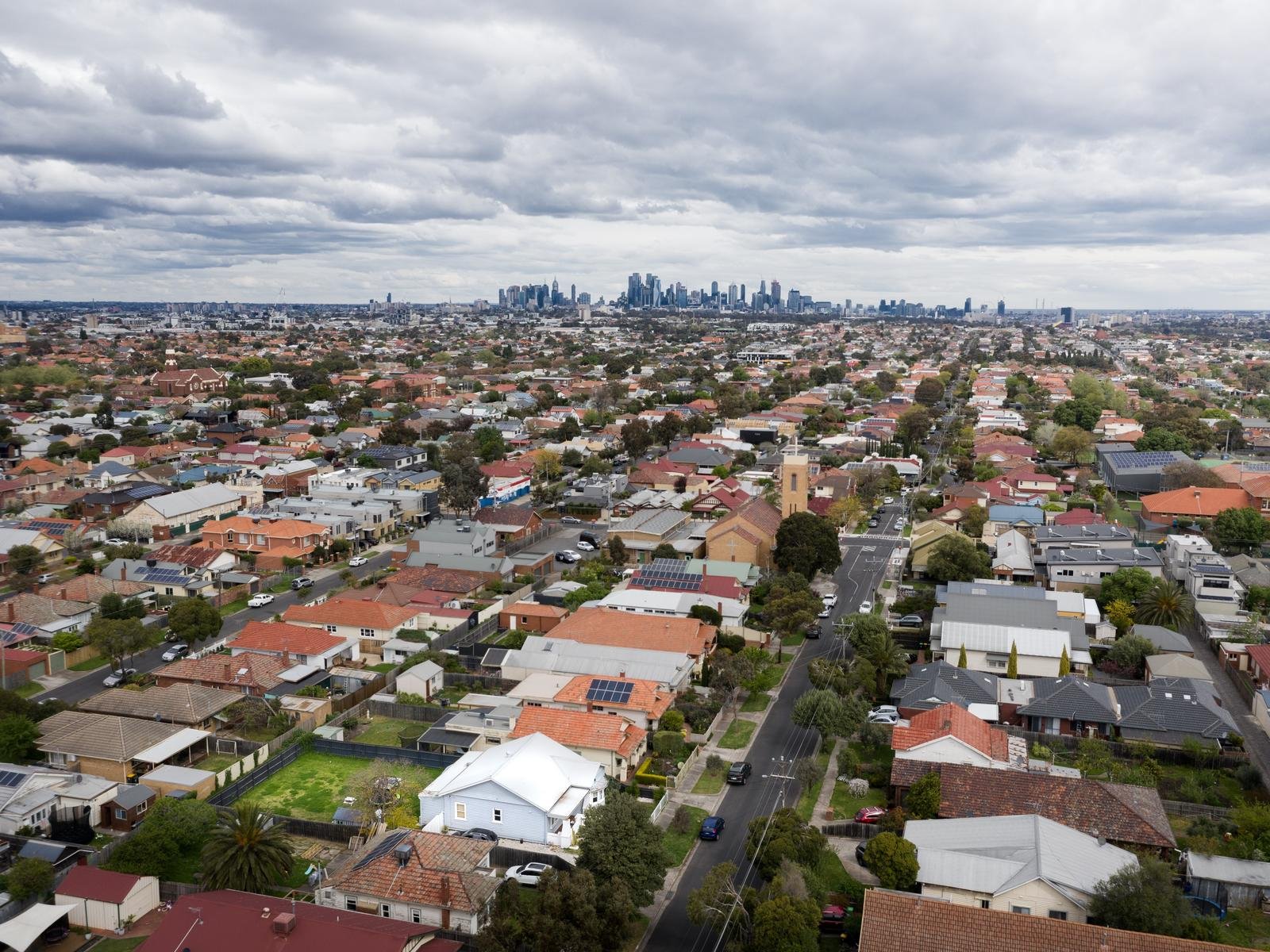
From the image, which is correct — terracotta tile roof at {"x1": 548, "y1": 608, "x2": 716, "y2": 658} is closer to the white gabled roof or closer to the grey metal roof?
the white gabled roof

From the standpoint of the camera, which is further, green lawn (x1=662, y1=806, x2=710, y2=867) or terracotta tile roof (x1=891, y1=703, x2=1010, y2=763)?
terracotta tile roof (x1=891, y1=703, x2=1010, y2=763)

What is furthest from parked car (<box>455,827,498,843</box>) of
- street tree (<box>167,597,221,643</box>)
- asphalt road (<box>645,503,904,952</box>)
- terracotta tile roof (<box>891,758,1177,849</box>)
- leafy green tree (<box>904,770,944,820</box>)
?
street tree (<box>167,597,221,643</box>)

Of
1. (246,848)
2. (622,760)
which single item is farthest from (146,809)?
(622,760)

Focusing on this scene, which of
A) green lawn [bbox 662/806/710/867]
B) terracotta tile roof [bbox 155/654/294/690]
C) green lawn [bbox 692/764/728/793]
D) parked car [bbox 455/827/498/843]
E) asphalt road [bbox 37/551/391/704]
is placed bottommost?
asphalt road [bbox 37/551/391/704]

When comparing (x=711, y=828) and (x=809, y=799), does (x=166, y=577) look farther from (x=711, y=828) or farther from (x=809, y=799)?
(x=809, y=799)

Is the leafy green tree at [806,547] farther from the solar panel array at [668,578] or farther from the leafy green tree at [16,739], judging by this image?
the leafy green tree at [16,739]

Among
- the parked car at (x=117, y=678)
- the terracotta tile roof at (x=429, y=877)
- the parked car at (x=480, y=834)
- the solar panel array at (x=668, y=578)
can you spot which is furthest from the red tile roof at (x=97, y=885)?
the solar panel array at (x=668, y=578)

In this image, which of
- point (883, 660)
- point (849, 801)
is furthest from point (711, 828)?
point (883, 660)
